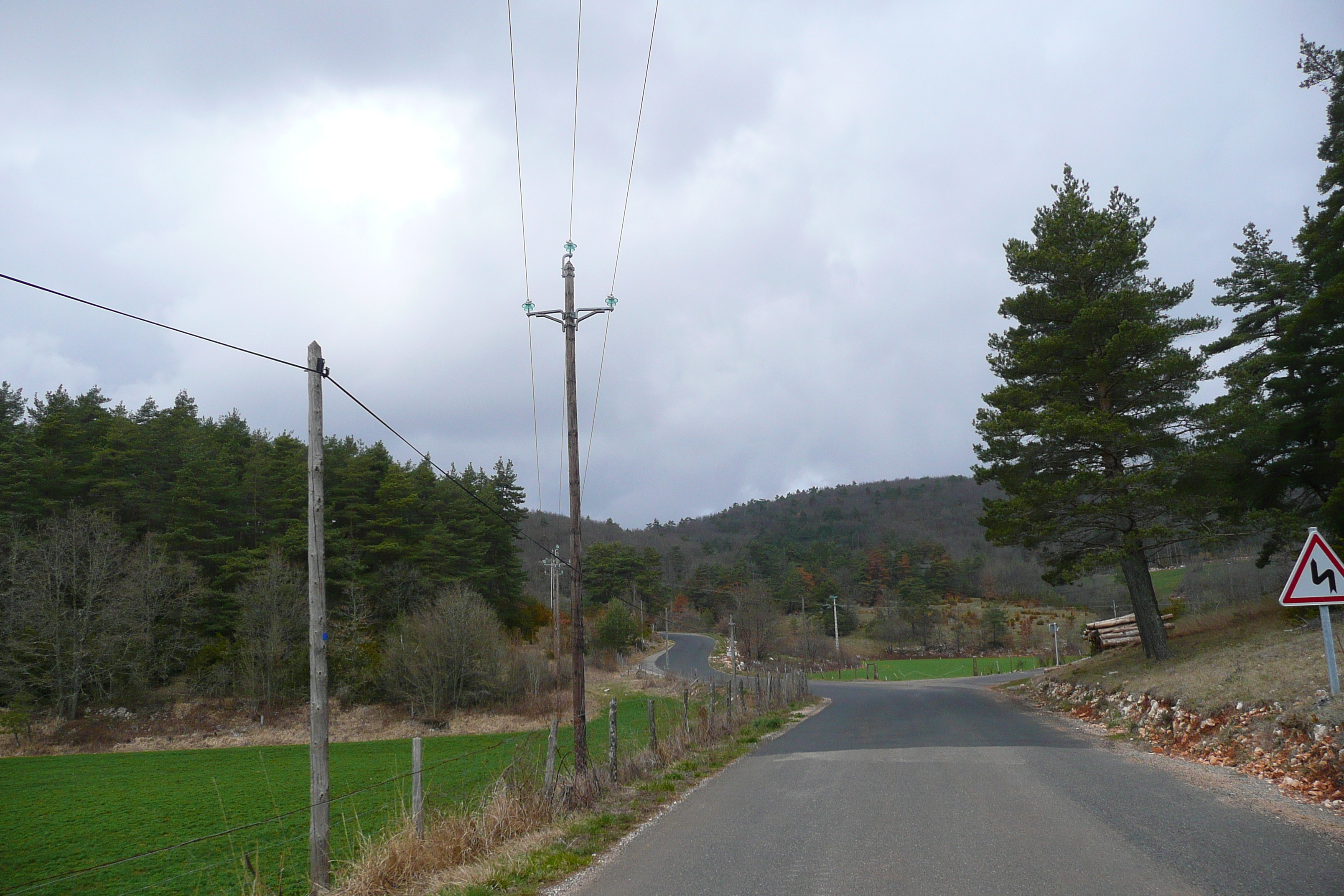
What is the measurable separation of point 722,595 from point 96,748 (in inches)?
3119

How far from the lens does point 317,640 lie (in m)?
7.66

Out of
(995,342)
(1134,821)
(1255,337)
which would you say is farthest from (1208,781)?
(1255,337)

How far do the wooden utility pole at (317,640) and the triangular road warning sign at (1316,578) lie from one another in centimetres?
1170

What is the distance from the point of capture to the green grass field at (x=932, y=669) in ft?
213

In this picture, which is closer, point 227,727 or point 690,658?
point 227,727

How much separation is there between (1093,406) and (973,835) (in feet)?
57.7

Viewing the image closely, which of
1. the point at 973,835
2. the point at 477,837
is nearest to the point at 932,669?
the point at 973,835

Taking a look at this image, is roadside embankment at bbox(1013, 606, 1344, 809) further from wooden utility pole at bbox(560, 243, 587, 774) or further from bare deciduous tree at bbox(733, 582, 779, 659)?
bare deciduous tree at bbox(733, 582, 779, 659)

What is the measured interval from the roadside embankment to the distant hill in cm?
5764

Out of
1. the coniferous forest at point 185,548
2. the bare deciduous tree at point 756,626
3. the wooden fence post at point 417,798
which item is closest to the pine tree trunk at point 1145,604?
the wooden fence post at point 417,798

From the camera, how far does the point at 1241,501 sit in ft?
75.4

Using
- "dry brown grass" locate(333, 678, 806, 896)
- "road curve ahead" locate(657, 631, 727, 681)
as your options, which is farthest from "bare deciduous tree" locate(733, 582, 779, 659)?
"dry brown grass" locate(333, 678, 806, 896)

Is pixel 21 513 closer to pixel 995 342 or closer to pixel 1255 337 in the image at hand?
pixel 995 342

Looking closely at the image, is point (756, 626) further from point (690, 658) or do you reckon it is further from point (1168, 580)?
point (1168, 580)
